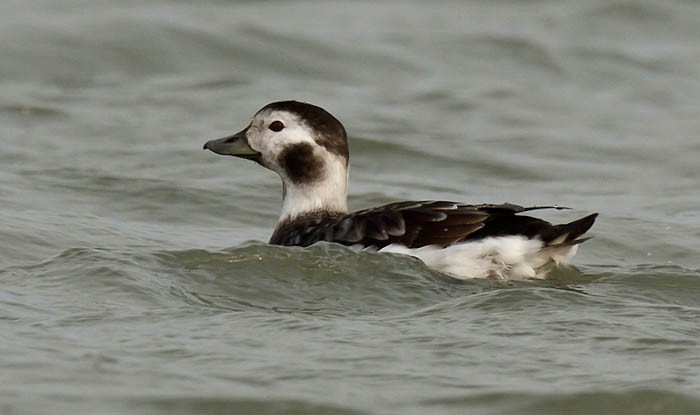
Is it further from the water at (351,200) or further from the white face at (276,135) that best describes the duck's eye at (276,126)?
the water at (351,200)

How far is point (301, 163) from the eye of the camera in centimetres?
859

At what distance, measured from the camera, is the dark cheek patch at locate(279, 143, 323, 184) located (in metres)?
8.57

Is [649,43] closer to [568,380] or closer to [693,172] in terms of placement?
[693,172]

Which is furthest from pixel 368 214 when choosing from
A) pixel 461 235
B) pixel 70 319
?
pixel 70 319

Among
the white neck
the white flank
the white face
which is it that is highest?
the white face

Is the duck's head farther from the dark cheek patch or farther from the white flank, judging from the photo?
the white flank

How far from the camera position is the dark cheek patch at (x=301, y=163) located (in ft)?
28.1

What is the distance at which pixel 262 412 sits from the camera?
5.52 m

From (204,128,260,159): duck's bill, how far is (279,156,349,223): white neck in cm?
30

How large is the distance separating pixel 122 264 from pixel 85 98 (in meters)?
6.36

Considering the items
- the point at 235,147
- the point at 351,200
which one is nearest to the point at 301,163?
the point at 235,147

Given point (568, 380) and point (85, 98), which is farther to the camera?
point (85, 98)

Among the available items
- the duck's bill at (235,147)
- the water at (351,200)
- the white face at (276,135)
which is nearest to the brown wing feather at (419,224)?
the water at (351,200)

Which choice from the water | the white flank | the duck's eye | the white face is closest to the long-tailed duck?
the white flank
